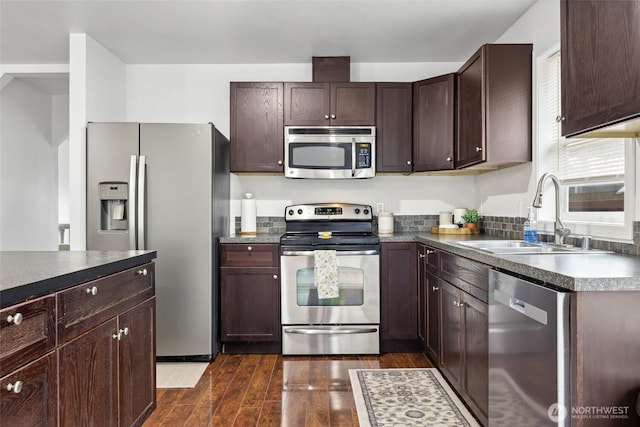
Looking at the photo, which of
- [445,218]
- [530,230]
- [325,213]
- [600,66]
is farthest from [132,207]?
[600,66]

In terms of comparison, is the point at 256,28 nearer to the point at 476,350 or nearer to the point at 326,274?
the point at 326,274

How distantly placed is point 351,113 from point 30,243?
403 centimetres

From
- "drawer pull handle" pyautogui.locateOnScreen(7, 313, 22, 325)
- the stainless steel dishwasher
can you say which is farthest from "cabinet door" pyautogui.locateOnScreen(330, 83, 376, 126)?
"drawer pull handle" pyautogui.locateOnScreen(7, 313, 22, 325)

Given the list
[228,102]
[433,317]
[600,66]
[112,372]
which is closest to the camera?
[600,66]

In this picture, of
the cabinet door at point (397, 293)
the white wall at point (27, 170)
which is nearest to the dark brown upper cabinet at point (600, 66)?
the cabinet door at point (397, 293)

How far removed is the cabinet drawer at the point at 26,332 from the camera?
3.62ft

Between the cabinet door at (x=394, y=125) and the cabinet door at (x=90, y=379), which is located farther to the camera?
the cabinet door at (x=394, y=125)

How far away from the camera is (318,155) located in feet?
11.9

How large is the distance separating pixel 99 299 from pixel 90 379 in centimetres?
28

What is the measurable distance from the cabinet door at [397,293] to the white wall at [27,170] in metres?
4.02

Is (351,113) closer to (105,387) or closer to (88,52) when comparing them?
(88,52)

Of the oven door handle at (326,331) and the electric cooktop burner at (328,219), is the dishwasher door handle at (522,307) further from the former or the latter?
the electric cooktop burner at (328,219)

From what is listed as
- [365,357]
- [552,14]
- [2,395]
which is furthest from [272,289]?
[552,14]

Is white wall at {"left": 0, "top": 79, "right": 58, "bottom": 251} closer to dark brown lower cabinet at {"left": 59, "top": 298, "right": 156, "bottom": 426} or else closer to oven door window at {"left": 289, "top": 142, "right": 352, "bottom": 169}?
oven door window at {"left": 289, "top": 142, "right": 352, "bottom": 169}
